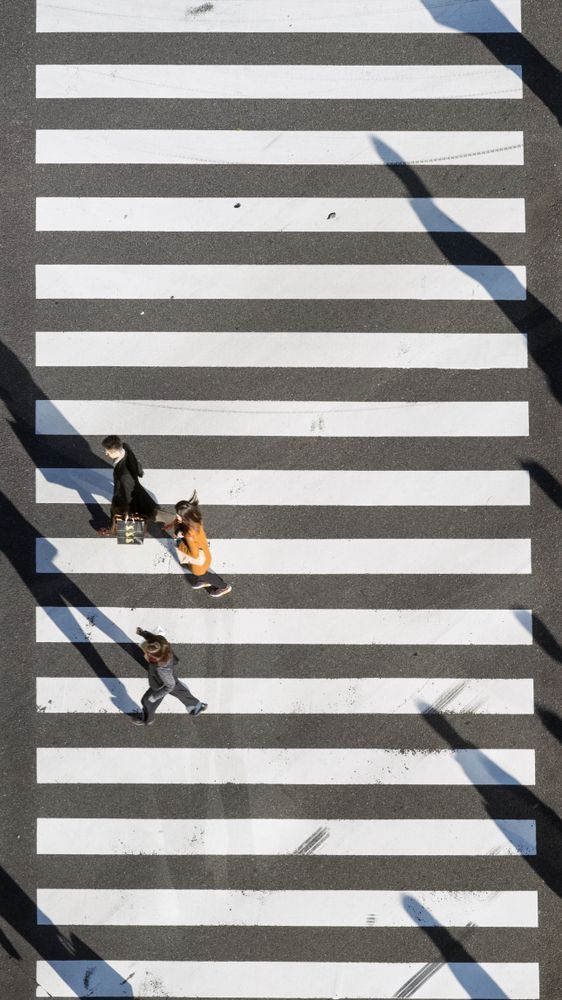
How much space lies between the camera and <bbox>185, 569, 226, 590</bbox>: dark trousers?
7.71 m

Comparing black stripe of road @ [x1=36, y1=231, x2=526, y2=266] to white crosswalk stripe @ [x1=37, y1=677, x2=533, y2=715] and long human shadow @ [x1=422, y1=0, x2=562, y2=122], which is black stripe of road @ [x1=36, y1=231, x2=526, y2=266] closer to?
long human shadow @ [x1=422, y1=0, x2=562, y2=122]

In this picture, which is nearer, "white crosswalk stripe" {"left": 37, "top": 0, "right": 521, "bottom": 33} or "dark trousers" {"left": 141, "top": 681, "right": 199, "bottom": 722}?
"dark trousers" {"left": 141, "top": 681, "right": 199, "bottom": 722}

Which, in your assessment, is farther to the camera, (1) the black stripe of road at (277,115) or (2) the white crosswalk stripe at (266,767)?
(1) the black stripe of road at (277,115)

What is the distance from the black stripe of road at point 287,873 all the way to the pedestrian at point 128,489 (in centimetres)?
366

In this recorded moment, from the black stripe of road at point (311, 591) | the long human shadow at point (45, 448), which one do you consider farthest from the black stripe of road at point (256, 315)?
the black stripe of road at point (311, 591)

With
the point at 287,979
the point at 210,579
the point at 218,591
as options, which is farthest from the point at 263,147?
the point at 287,979

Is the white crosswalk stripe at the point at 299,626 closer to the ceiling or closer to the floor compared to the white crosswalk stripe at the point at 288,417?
closer to the floor

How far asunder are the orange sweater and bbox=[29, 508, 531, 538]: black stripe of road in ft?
1.94

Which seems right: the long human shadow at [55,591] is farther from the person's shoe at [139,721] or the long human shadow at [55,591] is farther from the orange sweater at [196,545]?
the orange sweater at [196,545]

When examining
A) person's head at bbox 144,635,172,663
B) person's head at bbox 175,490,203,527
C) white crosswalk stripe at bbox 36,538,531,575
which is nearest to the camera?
person's head at bbox 144,635,172,663

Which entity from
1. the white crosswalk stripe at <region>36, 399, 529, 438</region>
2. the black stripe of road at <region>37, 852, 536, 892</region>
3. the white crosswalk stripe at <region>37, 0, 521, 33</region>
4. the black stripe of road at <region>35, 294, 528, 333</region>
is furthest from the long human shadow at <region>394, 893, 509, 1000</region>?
A: the white crosswalk stripe at <region>37, 0, 521, 33</region>

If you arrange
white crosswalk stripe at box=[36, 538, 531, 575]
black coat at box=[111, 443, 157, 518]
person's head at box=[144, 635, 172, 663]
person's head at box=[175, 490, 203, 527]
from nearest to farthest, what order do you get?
person's head at box=[144, 635, 172, 663]
person's head at box=[175, 490, 203, 527]
black coat at box=[111, 443, 157, 518]
white crosswalk stripe at box=[36, 538, 531, 575]

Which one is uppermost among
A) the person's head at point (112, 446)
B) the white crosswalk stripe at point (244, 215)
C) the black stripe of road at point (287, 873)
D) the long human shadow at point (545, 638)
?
the white crosswalk stripe at point (244, 215)

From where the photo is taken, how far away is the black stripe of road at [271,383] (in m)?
7.85
